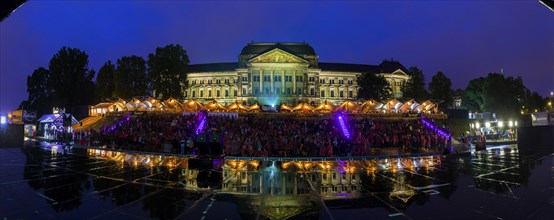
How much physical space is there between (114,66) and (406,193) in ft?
298

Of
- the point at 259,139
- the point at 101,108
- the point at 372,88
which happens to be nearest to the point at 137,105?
the point at 101,108

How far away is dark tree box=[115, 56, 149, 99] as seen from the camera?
76.8m

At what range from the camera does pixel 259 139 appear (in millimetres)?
25141

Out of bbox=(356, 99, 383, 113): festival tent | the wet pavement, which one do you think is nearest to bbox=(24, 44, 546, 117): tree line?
bbox=(356, 99, 383, 113): festival tent

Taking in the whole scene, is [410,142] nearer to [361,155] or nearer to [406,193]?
[361,155]

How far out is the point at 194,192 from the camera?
11.6 meters

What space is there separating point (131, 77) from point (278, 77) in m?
44.7

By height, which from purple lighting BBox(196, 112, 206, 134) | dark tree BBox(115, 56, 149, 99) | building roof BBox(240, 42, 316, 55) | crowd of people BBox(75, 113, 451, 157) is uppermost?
building roof BBox(240, 42, 316, 55)

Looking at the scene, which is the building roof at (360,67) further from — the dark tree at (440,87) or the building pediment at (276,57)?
the dark tree at (440,87)

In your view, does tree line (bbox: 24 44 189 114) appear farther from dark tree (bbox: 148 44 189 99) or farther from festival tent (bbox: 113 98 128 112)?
festival tent (bbox: 113 98 128 112)

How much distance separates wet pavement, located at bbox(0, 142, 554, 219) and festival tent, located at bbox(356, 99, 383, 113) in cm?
2957

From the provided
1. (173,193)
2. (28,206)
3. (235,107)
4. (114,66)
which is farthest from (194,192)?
(114,66)

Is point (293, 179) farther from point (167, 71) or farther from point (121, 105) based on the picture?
point (167, 71)

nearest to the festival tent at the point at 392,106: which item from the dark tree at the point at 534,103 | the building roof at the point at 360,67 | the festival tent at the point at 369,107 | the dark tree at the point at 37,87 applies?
the festival tent at the point at 369,107
